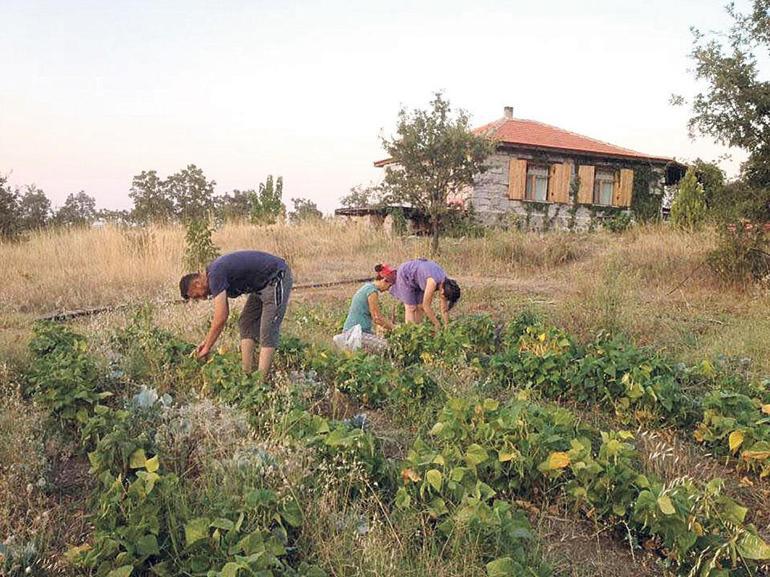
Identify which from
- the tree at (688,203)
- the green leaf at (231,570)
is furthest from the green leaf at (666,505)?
the tree at (688,203)

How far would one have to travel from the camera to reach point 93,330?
19.8 ft

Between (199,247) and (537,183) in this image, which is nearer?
(199,247)

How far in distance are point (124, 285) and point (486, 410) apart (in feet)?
27.5

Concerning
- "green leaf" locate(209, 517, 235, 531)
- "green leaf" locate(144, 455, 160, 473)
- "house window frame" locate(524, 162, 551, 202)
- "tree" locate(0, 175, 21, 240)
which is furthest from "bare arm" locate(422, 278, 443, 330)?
"house window frame" locate(524, 162, 551, 202)

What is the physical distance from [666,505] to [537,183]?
19837 millimetres

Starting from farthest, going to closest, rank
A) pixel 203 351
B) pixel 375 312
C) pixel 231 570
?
pixel 375 312, pixel 203 351, pixel 231 570

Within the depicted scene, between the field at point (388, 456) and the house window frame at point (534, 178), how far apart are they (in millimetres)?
14841

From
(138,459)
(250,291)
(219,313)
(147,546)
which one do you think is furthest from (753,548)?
(250,291)

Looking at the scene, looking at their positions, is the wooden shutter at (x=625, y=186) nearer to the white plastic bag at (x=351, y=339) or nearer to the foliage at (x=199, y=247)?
the foliage at (x=199, y=247)

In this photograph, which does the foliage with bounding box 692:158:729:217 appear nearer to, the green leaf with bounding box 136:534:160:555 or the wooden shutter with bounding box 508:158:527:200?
the wooden shutter with bounding box 508:158:527:200

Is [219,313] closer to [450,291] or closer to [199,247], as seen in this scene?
[450,291]

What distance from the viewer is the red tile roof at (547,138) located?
2119 cm

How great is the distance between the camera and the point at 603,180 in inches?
869

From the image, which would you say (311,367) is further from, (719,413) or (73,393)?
(719,413)
